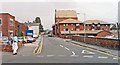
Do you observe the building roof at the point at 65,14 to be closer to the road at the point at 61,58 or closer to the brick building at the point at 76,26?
the brick building at the point at 76,26

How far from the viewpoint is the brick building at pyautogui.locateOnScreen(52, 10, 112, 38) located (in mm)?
76250

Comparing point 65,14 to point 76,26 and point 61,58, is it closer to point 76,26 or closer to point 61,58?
point 76,26

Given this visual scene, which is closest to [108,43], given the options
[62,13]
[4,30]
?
[4,30]

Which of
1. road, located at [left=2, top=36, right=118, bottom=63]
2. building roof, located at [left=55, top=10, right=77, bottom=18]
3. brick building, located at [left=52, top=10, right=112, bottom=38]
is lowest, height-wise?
road, located at [left=2, top=36, right=118, bottom=63]

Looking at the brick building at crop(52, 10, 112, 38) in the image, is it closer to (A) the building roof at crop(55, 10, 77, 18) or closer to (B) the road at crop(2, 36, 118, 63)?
(A) the building roof at crop(55, 10, 77, 18)

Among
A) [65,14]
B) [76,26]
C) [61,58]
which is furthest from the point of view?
[65,14]

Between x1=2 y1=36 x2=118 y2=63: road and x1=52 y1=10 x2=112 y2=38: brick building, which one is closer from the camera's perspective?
x1=2 y1=36 x2=118 y2=63: road

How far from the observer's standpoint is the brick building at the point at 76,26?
76.2 m

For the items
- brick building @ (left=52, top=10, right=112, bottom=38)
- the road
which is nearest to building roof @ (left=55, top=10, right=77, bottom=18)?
brick building @ (left=52, top=10, right=112, bottom=38)

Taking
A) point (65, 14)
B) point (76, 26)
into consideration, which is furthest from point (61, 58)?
point (65, 14)

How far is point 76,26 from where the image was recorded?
86.5 meters

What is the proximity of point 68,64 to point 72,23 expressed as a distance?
76387mm

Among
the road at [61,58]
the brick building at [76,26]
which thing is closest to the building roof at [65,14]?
the brick building at [76,26]

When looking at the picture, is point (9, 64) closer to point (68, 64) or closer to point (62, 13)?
point (68, 64)
